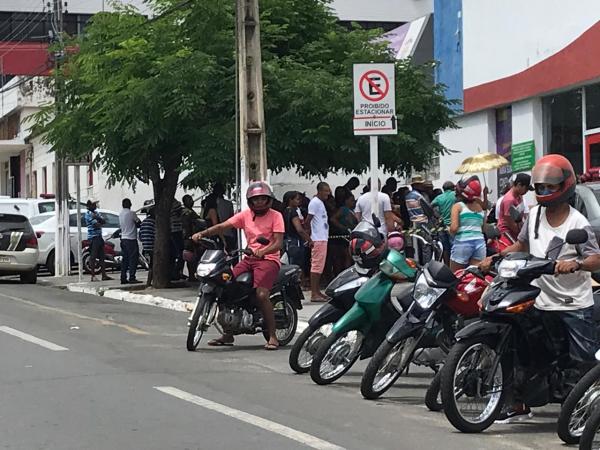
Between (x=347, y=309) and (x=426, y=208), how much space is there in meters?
4.44

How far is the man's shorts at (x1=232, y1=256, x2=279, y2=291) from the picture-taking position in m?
11.8

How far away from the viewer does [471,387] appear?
7.50 m

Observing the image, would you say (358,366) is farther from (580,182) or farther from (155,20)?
(155,20)

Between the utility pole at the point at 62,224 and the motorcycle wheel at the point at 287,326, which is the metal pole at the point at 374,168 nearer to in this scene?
the motorcycle wheel at the point at 287,326

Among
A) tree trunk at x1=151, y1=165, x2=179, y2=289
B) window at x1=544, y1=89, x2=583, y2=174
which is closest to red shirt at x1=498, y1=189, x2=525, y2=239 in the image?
window at x1=544, y1=89, x2=583, y2=174

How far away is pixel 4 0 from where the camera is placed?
59.2m

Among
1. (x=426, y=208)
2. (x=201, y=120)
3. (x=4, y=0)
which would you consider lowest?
(x=426, y=208)

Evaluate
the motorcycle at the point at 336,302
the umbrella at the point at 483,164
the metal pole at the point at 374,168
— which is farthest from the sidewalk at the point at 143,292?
the umbrella at the point at 483,164

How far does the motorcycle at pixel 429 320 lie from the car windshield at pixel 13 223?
1670 cm

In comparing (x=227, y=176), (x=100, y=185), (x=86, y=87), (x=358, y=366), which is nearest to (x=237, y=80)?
(x=227, y=176)

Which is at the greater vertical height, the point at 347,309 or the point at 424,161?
the point at 424,161

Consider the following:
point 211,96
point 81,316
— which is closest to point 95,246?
point 211,96

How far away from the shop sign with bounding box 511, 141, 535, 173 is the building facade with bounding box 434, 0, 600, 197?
20mm

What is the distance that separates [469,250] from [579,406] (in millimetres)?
6455
